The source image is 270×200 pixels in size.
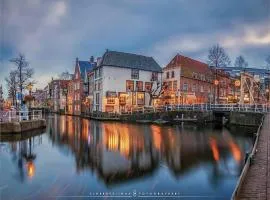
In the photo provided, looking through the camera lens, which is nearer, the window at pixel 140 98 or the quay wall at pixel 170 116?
the quay wall at pixel 170 116

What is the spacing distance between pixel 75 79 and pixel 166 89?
22789 mm

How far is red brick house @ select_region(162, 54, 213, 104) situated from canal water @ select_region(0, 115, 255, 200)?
28.4 metres

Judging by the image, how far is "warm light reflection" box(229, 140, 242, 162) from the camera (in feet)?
42.7

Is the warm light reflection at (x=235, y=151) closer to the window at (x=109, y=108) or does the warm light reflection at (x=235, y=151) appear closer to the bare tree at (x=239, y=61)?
the window at (x=109, y=108)

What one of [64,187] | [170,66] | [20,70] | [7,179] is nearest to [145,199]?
[64,187]

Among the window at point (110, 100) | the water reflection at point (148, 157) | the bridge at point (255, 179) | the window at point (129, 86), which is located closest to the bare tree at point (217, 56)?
the window at point (129, 86)

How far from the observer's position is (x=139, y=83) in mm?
43594

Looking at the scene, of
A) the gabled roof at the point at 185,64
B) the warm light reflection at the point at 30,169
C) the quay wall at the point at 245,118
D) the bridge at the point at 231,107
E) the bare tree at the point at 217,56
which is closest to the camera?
the warm light reflection at the point at 30,169

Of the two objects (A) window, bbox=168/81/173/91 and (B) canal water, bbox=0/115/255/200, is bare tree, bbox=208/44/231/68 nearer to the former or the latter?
(A) window, bbox=168/81/173/91

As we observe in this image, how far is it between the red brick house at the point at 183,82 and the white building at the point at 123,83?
2.45m

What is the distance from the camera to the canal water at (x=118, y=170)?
25.9 feet

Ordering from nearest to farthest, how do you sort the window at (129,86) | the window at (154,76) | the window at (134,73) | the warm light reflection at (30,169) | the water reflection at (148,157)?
1. the warm light reflection at (30,169)
2. the water reflection at (148,157)
3. the window at (129,86)
4. the window at (134,73)
5. the window at (154,76)

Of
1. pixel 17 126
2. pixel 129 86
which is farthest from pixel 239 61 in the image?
pixel 17 126

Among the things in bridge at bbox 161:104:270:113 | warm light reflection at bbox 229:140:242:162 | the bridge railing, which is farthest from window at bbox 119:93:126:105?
warm light reflection at bbox 229:140:242:162
